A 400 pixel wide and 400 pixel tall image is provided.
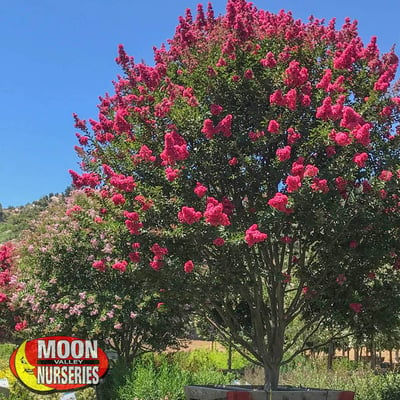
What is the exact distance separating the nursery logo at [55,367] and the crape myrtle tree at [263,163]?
205 centimetres

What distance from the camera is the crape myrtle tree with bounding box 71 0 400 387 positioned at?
19.4 ft

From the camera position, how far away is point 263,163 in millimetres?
6688

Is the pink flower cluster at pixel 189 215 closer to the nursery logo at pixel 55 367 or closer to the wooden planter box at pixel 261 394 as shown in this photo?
the wooden planter box at pixel 261 394

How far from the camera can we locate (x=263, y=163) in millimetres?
6688

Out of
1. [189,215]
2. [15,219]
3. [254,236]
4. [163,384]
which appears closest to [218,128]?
[189,215]

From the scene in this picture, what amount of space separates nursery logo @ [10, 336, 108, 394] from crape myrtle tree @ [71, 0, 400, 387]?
2053 millimetres

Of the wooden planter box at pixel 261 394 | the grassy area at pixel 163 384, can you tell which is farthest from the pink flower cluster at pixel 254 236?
the grassy area at pixel 163 384

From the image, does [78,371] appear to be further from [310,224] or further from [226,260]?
[310,224]

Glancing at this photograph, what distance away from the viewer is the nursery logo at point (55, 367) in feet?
24.1

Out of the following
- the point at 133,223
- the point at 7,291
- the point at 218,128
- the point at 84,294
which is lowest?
the point at 84,294

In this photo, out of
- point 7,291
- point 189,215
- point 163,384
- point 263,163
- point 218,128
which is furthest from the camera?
point 7,291

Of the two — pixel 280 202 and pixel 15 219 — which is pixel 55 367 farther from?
pixel 15 219

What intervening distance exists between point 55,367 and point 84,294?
11.0ft

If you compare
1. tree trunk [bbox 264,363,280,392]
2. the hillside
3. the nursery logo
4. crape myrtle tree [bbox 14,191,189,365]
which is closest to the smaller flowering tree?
crape myrtle tree [bbox 14,191,189,365]
